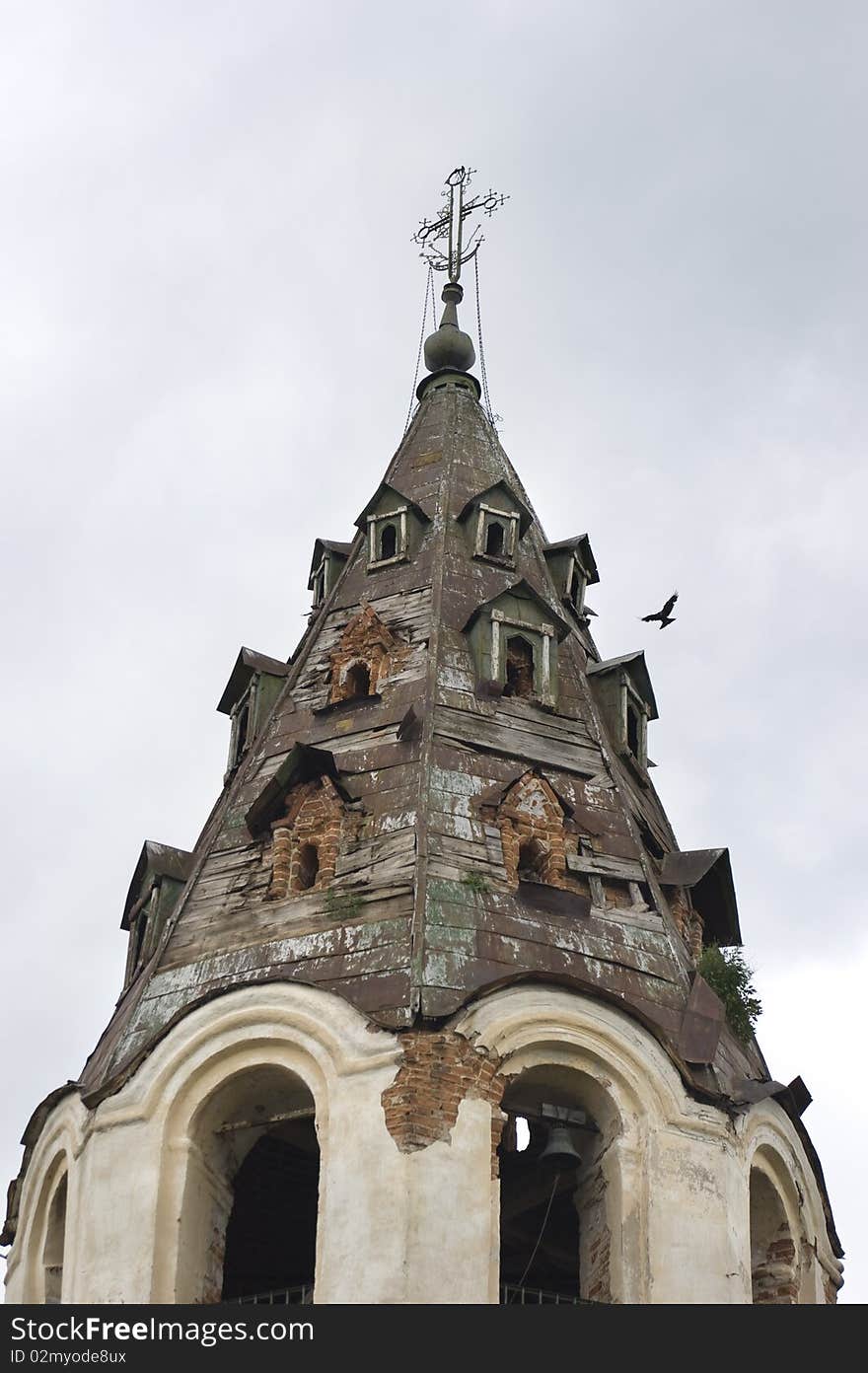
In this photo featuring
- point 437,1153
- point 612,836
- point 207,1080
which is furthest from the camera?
point 612,836

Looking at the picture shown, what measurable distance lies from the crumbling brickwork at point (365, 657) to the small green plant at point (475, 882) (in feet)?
11.6

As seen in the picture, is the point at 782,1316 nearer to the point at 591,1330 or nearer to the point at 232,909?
the point at 591,1330

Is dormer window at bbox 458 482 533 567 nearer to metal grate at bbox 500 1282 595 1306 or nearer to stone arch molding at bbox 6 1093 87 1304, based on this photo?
stone arch molding at bbox 6 1093 87 1304

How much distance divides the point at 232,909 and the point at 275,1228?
3.69 metres

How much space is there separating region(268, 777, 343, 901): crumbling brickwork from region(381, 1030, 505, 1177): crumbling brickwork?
287 centimetres

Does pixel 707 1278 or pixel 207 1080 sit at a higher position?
pixel 207 1080

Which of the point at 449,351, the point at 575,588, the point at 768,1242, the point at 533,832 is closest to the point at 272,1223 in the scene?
the point at 533,832

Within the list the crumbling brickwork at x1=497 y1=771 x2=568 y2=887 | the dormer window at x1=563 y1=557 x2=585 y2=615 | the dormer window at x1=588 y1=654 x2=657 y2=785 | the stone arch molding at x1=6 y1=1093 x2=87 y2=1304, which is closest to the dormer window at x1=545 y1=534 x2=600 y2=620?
the dormer window at x1=563 y1=557 x2=585 y2=615

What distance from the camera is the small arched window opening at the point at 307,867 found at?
22230mm

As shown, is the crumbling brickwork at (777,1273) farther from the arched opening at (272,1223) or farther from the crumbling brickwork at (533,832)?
the arched opening at (272,1223)

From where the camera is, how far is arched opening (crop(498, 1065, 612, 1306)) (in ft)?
65.2

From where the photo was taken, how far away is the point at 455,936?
67.7 feet

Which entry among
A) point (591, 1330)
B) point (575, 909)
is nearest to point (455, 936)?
point (575, 909)

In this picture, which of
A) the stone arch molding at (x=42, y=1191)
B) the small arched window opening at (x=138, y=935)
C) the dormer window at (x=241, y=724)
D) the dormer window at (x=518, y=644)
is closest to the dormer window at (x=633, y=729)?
the dormer window at (x=518, y=644)
